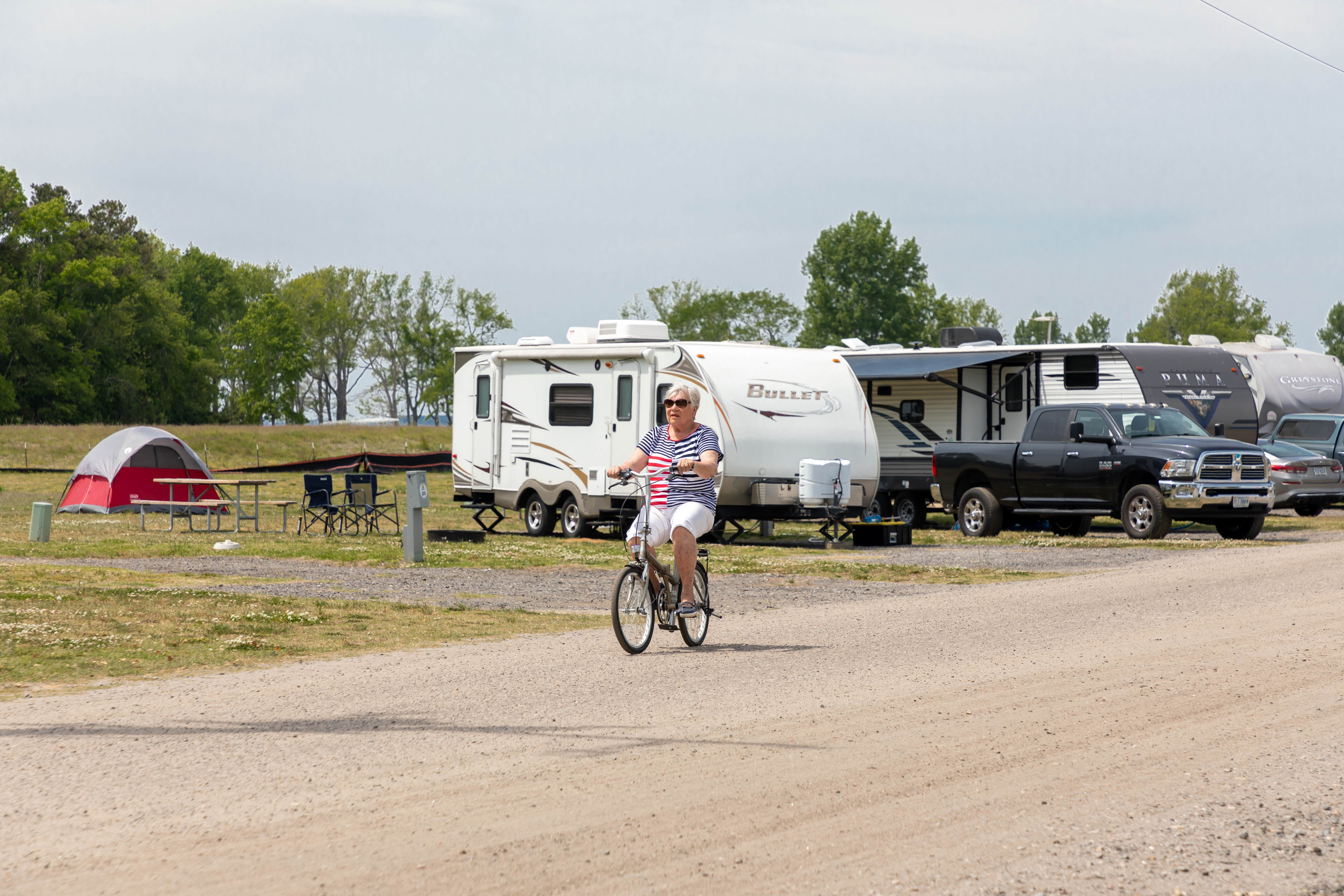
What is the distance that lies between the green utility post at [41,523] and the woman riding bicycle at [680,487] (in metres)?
12.8

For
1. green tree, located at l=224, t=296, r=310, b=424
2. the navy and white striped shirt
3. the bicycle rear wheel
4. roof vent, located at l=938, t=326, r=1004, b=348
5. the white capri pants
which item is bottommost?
the bicycle rear wheel

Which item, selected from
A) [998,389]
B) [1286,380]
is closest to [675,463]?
[998,389]

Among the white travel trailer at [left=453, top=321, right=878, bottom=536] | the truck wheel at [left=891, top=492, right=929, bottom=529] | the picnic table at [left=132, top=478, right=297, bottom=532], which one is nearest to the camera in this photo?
the white travel trailer at [left=453, top=321, right=878, bottom=536]

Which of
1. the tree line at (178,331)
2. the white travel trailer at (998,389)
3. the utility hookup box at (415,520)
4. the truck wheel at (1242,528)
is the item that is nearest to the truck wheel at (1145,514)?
the truck wheel at (1242,528)

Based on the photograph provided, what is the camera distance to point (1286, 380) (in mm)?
30172

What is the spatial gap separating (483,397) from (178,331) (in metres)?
67.2

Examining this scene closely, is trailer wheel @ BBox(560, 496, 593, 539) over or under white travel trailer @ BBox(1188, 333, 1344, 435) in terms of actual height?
under

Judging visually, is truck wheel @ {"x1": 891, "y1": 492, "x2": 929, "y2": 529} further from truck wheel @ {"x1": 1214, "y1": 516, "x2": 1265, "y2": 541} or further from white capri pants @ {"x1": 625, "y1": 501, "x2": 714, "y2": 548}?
white capri pants @ {"x1": 625, "y1": 501, "x2": 714, "y2": 548}

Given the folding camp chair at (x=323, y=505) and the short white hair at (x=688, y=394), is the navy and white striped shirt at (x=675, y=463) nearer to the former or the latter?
the short white hair at (x=688, y=394)

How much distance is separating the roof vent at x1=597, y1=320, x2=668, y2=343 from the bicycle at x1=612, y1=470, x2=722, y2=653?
38.8 feet

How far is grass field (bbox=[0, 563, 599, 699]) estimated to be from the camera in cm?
931

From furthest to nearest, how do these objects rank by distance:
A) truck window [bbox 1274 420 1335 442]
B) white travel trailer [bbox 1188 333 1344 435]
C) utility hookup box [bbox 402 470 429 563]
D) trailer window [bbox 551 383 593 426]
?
white travel trailer [bbox 1188 333 1344 435]
truck window [bbox 1274 420 1335 442]
trailer window [bbox 551 383 593 426]
utility hookup box [bbox 402 470 429 563]

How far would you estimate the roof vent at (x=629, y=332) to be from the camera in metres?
22.0

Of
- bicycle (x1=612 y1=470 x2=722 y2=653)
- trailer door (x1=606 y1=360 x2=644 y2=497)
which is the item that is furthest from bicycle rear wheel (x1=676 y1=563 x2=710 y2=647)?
trailer door (x1=606 y1=360 x2=644 y2=497)
